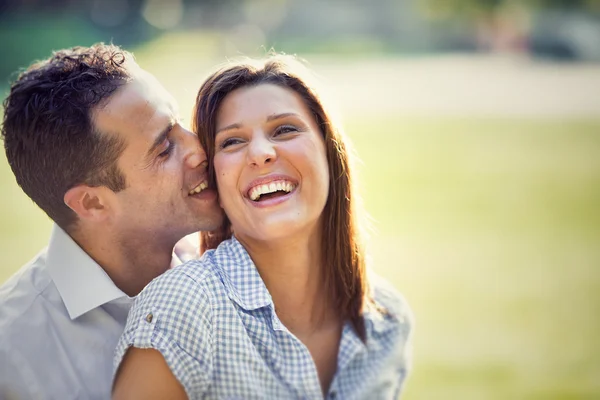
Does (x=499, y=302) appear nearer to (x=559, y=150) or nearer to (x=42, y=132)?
(x=42, y=132)

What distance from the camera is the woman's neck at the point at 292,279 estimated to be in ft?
10.7

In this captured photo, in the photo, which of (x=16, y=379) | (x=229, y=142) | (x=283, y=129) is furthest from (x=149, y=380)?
(x=283, y=129)

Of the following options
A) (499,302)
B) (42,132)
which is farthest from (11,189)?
(42,132)

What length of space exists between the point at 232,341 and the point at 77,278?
A: 2.74 ft

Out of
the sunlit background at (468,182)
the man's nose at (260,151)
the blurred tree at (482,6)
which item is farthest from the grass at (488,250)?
the blurred tree at (482,6)

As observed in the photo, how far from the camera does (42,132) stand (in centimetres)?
341

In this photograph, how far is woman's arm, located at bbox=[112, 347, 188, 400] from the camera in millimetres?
2678

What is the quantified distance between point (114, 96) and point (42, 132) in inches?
14.6

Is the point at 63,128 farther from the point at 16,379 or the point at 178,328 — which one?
the point at 178,328

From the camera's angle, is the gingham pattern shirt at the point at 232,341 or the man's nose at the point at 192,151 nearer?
the gingham pattern shirt at the point at 232,341

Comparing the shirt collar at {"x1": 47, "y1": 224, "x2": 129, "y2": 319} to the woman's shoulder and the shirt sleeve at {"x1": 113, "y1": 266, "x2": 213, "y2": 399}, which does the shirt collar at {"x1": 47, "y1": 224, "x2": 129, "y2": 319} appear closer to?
the shirt sleeve at {"x1": 113, "y1": 266, "x2": 213, "y2": 399}

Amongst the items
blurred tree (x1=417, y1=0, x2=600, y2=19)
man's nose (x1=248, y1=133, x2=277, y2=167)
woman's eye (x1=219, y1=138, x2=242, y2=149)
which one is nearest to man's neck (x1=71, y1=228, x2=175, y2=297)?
woman's eye (x1=219, y1=138, x2=242, y2=149)

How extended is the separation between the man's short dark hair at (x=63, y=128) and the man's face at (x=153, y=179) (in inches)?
2.2

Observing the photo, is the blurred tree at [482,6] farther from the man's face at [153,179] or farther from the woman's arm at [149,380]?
the woman's arm at [149,380]
